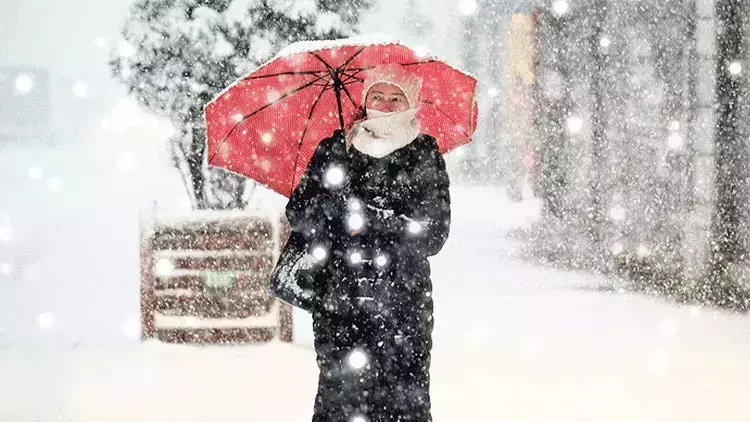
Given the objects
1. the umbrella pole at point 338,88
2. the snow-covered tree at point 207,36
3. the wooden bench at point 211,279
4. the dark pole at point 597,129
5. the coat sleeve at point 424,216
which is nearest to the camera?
the coat sleeve at point 424,216

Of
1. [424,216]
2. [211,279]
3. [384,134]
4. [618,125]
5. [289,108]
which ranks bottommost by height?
[211,279]

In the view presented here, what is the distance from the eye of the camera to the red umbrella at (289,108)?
362cm

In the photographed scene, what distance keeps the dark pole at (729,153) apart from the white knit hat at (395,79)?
6.34 metres

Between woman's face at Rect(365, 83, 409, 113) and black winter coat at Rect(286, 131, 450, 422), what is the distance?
0.53ft

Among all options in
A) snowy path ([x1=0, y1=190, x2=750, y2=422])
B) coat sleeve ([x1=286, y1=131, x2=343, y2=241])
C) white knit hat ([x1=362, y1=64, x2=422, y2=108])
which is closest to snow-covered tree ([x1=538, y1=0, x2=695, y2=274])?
snowy path ([x1=0, y1=190, x2=750, y2=422])

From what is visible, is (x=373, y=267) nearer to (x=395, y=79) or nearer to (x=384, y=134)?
(x=384, y=134)

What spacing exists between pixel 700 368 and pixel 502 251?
6.84 meters

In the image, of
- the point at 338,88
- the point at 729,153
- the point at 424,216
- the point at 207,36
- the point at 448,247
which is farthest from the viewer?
the point at 448,247

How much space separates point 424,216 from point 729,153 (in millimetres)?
6498

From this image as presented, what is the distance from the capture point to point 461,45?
23.2 metres

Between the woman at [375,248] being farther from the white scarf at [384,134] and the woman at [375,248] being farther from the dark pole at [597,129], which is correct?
the dark pole at [597,129]

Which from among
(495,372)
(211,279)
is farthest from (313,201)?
(211,279)

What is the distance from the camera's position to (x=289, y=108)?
3664 millimetres

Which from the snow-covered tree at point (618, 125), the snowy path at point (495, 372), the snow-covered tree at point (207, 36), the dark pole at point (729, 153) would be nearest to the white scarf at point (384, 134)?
the snowy path at point (495, 372)
